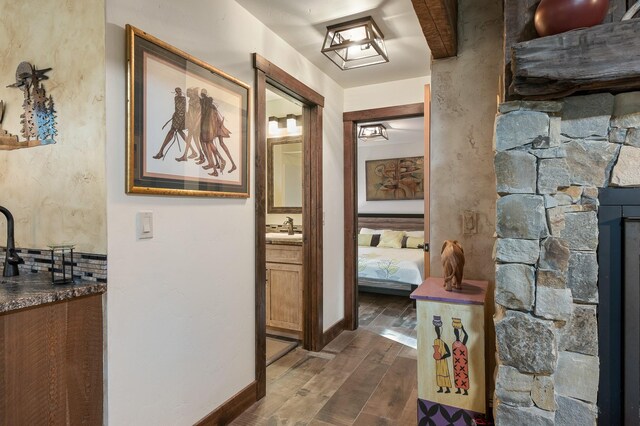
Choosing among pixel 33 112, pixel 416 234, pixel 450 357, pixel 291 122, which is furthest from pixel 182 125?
pixel 416 234

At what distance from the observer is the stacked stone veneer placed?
1.40m

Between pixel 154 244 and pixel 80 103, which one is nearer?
→ pixel 80 103

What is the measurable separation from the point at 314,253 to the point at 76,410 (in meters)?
1.96

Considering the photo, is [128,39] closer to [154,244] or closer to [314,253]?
[154,244]

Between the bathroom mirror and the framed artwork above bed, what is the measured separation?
2531mm

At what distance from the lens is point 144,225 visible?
1571mm

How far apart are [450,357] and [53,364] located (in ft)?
5.70

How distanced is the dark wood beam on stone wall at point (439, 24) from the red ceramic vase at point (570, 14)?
54 cm

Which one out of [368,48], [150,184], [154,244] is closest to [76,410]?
[154,244]

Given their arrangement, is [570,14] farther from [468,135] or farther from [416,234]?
[416,234]

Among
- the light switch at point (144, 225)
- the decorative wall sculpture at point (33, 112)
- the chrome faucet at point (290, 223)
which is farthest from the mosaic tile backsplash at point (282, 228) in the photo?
the decorative wall sculpture at point (33, 112)

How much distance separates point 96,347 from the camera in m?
1.44

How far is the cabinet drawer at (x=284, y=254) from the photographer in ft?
10.6

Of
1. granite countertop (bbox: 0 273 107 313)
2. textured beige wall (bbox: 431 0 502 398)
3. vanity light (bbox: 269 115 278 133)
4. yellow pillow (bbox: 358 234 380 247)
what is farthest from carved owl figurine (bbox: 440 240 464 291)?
yellow pillow (bbox: 358 234 380 247)
